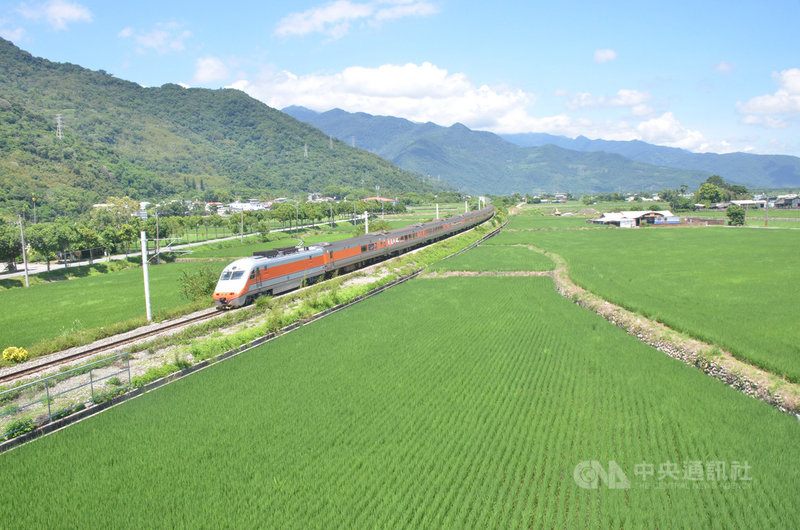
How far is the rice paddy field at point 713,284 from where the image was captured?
17.0 m

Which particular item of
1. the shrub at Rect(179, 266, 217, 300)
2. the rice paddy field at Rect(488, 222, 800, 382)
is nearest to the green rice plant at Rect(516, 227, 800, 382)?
the rice paddy field at Rect(488, 222, 800, 382)

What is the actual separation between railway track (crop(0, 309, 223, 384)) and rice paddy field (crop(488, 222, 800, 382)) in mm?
22682

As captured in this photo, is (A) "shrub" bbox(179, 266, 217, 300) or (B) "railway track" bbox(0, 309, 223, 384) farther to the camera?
(A) "shrub" bbox(179, 266, 217, 300)

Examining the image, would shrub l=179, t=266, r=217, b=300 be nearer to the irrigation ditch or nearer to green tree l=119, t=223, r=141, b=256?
the irrigation ditch

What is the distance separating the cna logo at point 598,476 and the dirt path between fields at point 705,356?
6.86 m

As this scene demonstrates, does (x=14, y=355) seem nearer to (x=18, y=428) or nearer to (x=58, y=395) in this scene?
(x=58, y=395)

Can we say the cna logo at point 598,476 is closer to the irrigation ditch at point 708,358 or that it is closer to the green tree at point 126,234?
the irrigation ditch at point 708,358

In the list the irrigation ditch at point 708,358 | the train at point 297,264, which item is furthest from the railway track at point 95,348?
the irrigation ditch at point 708,358

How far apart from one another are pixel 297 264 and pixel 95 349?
12514 millimetres

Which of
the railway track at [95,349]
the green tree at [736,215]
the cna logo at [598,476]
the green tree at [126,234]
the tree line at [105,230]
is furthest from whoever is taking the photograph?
the green tree at [736,215]

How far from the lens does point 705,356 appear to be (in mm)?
15867

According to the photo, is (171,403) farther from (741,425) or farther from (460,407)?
(741,425)

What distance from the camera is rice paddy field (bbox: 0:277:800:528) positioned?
8.35 meters

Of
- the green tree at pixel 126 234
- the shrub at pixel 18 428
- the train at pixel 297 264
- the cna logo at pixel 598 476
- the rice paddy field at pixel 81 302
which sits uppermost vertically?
the green tree at pixel 126 234
